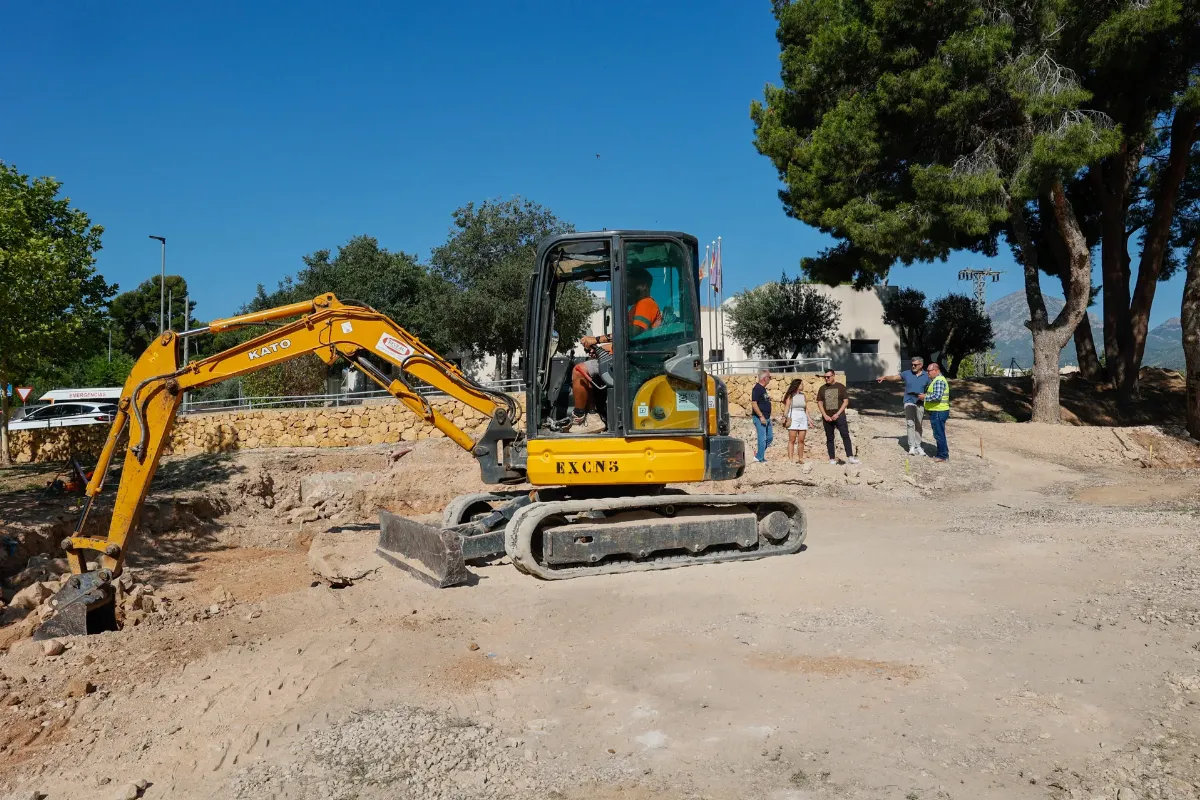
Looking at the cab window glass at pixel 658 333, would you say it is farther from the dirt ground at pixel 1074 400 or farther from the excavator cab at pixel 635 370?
the dirt ground at pixel 1074 400

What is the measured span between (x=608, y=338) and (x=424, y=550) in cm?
257

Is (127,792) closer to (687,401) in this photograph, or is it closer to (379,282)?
(687,401)

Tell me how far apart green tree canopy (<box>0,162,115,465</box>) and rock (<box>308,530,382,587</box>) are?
369 inches

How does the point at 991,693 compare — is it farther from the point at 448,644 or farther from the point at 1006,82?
the point at 1006,82

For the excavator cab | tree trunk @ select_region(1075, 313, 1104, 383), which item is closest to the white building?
tree trunk @ select_region(1075, 313, 1104, 383)

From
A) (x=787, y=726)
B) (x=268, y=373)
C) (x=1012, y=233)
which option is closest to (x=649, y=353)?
(x=787, y=726)

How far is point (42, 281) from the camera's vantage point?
667 inches

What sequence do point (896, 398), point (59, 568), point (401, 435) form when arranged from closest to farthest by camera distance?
point (59, 568) → point (401, 435) → point (896, 398)

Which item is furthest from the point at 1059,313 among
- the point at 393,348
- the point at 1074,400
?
the point at 393,348

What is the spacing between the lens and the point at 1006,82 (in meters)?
18.5

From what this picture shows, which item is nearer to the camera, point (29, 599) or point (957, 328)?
point (29, 599)

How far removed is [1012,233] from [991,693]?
25050 millimetres

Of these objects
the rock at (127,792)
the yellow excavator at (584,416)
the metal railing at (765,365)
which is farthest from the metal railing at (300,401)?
the rock at (127,792)

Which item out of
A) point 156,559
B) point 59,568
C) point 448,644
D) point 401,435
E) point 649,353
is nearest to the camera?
point 448,644
